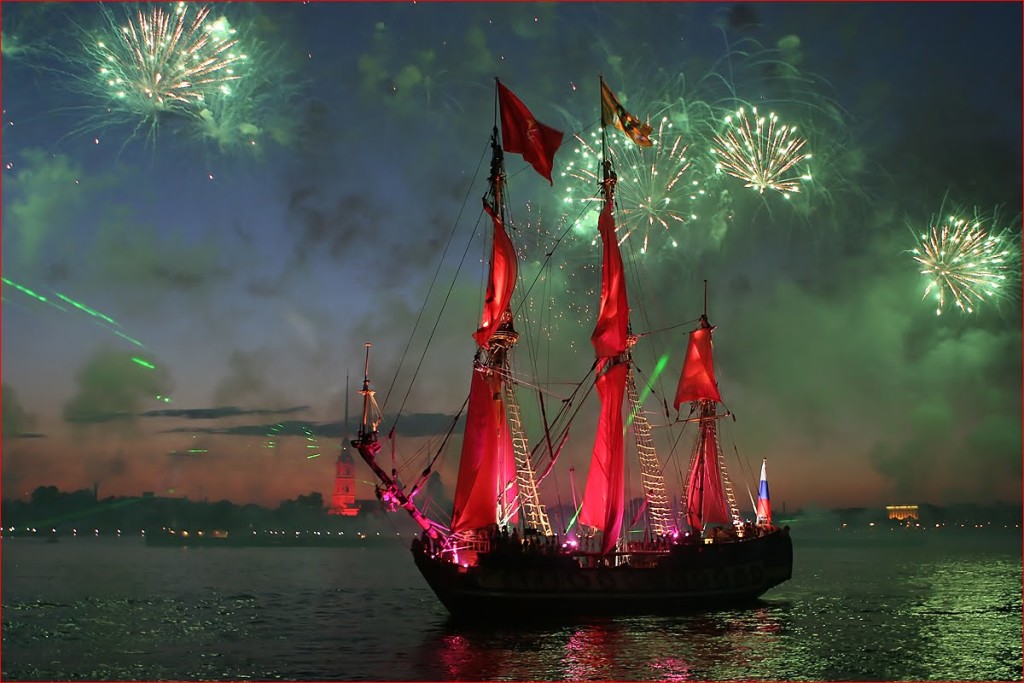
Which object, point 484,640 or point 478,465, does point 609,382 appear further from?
point 484,640

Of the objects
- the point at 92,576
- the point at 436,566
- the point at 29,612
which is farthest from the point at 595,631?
the point at 92,576

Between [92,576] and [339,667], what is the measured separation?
280 feet

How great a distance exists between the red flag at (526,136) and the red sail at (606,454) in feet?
39.8

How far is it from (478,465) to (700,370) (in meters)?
24.8

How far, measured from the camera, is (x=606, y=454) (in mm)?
57281

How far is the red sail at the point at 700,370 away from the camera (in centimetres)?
7162

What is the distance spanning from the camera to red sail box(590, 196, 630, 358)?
56188mm

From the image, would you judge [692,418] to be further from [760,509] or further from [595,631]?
[595,631]

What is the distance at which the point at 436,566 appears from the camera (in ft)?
167

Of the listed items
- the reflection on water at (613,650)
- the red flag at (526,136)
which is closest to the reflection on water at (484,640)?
the reflection on water at (613,650)

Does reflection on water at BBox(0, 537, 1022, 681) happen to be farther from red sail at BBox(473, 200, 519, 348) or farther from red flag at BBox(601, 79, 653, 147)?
red flag at BBox(601, 79, 653, 147)

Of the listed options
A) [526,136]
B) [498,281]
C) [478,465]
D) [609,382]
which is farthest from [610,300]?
[478,465]

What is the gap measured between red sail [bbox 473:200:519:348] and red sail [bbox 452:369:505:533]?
2.55 m

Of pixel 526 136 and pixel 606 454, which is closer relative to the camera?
pixel 526 136
